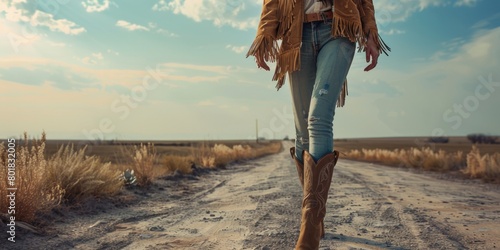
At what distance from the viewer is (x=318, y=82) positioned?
8.99 ft

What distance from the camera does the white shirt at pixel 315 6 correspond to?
9.53 feet

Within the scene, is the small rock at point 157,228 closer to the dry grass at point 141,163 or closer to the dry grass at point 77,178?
the dry grass at point 77,178

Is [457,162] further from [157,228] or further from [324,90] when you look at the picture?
[324,90]

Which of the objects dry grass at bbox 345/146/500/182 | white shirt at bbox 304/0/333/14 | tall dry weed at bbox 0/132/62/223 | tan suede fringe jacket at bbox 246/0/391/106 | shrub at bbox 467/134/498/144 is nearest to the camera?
tan suede fringe jacket at bbox 246/0/391/106

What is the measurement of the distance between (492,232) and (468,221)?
50cm

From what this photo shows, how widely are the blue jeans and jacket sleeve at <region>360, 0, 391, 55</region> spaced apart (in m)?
0.19

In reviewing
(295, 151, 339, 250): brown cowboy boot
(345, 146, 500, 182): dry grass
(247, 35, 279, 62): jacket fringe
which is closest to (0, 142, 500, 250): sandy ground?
(295, 151, 339, 250): brown cowboy boot

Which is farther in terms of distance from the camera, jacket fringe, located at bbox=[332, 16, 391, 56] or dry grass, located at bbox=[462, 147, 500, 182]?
dry grass, located at bbox=[462, 147, 500, 182]

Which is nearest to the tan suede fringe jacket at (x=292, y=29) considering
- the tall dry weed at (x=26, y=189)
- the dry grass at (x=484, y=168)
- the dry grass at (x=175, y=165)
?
the tall dry weed at (x=26, y=189)

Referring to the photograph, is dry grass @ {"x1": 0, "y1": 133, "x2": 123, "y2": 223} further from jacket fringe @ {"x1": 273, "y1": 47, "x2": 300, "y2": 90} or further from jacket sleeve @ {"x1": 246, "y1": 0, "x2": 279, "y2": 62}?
jacket fringe @ {"x1": 273, "y1": 47, "x2": 300, "y2": 90}

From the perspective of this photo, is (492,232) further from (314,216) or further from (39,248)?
(39,248)

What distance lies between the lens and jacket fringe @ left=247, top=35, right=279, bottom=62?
3.17 m

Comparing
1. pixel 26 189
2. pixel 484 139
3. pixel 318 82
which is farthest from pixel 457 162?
pixel 484 139

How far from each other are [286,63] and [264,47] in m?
0.28
